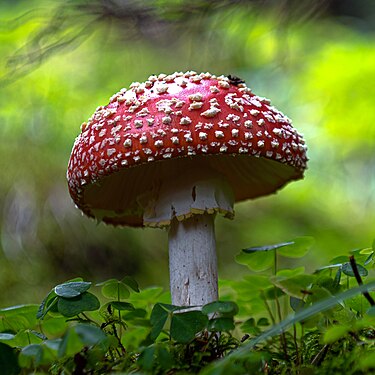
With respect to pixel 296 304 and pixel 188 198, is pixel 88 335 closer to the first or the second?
pixel 296 304

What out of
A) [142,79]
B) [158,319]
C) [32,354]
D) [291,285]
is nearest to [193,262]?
[158,319]

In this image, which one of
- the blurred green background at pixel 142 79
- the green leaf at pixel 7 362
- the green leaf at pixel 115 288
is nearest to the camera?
the green leaf at pixel 7 362

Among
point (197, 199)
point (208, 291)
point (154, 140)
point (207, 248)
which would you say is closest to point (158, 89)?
point (154, 140)

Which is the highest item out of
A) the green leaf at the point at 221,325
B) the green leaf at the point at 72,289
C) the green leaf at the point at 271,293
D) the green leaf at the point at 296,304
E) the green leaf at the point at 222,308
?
the green leaf at the point at 72,289

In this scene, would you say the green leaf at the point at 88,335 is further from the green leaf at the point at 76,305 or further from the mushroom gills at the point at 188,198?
the mushroom gills at the point at 188,198

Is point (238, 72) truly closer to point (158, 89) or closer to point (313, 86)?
point (313, 86)

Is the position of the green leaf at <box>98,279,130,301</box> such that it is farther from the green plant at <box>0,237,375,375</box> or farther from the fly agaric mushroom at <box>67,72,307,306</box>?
the fly agaric mushroom at <box>67,72,307,306</box>

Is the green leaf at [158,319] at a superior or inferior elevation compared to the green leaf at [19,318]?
superior

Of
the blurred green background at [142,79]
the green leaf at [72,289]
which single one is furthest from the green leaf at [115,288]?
the blurred green background at [142,79]

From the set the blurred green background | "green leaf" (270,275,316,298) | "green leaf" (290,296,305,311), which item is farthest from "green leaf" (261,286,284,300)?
the blurred green background
